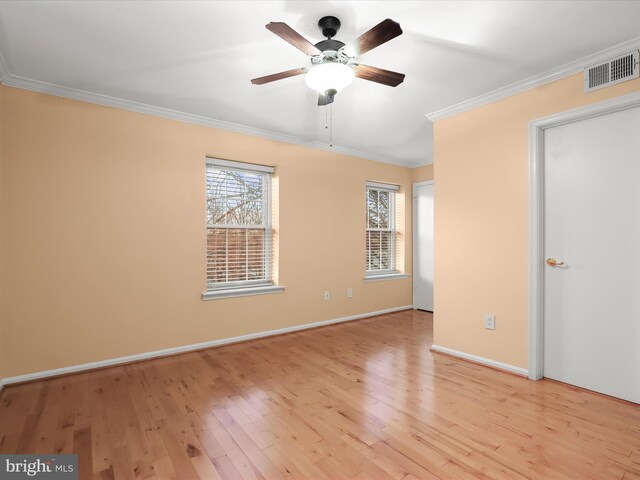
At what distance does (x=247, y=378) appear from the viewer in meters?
2.96

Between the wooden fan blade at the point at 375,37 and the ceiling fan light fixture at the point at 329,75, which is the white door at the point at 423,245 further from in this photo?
the wooden fan blade at the point at 375,37

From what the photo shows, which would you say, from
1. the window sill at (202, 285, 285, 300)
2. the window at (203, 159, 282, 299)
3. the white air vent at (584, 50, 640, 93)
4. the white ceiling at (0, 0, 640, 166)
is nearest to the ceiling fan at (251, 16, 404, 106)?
the white ceiling at (0, 0, 640, 166)

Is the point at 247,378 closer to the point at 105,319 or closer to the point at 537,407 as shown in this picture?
the point at 105,319

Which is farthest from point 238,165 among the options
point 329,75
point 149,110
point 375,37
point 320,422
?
point 320,422

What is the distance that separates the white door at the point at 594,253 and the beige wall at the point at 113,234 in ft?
9.19

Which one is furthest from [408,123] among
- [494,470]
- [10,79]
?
[10,79]

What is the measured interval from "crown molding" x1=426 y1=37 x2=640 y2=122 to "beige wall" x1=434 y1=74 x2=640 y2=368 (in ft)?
0.17

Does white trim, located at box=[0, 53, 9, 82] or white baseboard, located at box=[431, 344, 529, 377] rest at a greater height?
white trim, located at box=[0, 53, 9, 82]

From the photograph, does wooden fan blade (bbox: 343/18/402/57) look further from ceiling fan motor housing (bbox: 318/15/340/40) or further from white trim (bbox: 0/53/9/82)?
white trim (bbox: 0/53/9/82)

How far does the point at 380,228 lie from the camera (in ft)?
18.4

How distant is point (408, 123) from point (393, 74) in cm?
181

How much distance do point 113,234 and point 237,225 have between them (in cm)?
131

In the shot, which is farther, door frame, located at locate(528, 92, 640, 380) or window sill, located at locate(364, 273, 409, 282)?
window sill, located at locate(364, 273, 409, 282)

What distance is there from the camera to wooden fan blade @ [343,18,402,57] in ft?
5.65
